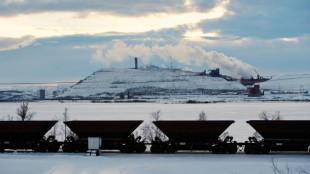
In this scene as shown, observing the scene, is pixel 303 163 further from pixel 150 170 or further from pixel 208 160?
pixel 150 170

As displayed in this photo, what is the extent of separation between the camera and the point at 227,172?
19719 mm

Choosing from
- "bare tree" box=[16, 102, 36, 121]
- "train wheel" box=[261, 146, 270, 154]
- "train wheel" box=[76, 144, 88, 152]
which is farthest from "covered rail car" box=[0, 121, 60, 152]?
"bare tree" box=[16, 102, 36, 121]

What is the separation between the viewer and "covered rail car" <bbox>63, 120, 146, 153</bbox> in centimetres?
2606

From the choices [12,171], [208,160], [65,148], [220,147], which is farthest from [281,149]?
[12,171]

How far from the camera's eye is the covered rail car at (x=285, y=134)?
24500 millimetres

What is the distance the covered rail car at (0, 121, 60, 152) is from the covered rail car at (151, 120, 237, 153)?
6.44 metres

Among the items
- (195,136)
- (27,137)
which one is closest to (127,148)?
(195,136)

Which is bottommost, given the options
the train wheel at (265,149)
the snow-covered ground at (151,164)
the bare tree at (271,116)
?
the snow-covered ground at (151,164)

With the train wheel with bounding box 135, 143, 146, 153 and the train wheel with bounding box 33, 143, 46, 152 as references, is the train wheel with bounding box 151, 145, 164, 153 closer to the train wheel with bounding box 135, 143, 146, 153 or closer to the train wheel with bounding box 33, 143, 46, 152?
the train wheel with bounding box 135, 143, 146, 153

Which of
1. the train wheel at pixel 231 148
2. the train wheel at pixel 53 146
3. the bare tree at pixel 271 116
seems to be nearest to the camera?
the train wheel at pixel 231 148

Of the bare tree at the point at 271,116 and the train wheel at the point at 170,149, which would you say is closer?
the train wheel at the point at 170,149

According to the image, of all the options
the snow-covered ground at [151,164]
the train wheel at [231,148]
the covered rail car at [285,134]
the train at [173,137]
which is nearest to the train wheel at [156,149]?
the train at [173,137]

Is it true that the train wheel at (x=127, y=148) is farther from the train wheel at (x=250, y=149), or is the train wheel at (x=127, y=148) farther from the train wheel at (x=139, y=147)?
the train wheel at (x=250, y=149)

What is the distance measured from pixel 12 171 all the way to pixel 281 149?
13.9 m
